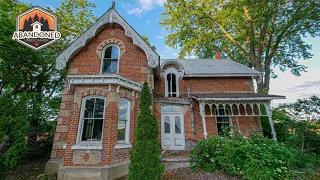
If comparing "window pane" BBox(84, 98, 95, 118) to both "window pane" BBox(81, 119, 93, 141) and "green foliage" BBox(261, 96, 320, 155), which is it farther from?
"green foliage" BBox(261, 96, 320, 155)

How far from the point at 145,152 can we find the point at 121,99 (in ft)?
9.78

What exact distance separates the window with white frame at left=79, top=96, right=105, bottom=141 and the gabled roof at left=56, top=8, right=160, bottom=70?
9.06ft

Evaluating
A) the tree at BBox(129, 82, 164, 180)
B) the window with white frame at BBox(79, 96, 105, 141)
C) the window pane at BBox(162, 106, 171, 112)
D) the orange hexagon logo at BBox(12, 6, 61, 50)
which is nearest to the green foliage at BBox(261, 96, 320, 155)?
the window pane at BBox(162, 106, 171, 112)

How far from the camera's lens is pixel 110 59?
7594 millimetres

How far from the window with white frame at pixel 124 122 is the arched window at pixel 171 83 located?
401 cm

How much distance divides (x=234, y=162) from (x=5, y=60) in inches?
530

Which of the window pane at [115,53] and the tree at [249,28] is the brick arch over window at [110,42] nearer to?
the window pane at [115,53]

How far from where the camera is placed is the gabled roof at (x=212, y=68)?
9805 mm

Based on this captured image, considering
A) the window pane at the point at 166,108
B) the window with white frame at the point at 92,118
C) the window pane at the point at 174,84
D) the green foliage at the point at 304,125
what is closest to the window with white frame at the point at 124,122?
the window with white frame at the point at 92,118

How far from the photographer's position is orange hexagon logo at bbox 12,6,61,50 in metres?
7.80

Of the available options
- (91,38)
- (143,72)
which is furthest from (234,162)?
(91,38)

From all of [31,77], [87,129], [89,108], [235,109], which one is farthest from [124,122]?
[31,77]

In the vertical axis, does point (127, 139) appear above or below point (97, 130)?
below

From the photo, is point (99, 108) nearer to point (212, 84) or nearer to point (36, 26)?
point (36, 26)
